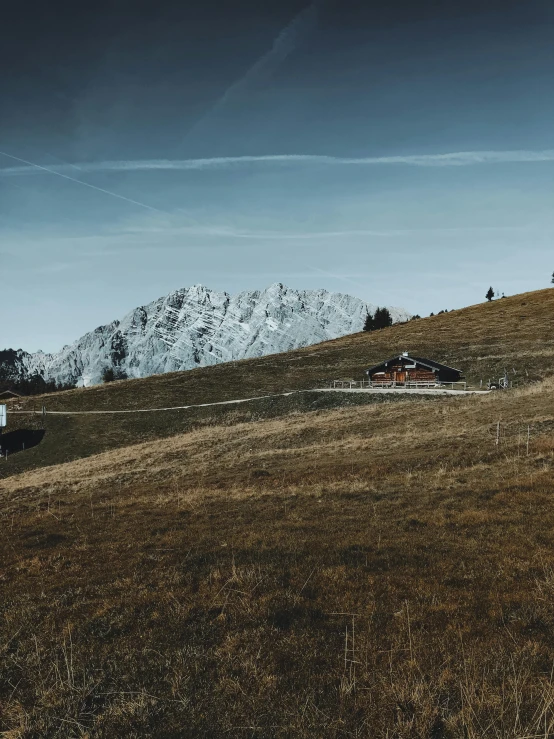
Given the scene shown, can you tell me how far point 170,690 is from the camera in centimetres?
577

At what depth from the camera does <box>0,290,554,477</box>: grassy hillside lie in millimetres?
57281

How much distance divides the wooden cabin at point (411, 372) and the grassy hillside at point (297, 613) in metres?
54.6

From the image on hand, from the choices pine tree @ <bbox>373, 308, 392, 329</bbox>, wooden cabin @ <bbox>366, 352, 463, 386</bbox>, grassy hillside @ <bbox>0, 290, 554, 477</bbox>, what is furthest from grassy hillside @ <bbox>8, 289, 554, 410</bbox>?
pine tree @ <bbox>373, 308, 392, 329</bbox>

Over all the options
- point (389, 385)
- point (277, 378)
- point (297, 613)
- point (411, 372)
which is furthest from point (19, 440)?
point (297, 613)

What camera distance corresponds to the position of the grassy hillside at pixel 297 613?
17.2 ft

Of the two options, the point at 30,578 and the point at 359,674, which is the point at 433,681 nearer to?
the point at 359,674

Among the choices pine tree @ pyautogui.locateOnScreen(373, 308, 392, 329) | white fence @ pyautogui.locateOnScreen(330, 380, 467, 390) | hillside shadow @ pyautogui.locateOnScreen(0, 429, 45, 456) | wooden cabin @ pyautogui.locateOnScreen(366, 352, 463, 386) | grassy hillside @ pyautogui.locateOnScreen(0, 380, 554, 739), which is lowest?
hillside shadow @ pyautogui.locateOnScreen(0, 429, 45, 456)

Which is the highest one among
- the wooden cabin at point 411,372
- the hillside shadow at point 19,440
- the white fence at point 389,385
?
the wooden cabin at point 411,372

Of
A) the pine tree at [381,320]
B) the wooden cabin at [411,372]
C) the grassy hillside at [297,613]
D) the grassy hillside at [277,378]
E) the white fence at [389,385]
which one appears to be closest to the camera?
the grassy hillside at [297,613]

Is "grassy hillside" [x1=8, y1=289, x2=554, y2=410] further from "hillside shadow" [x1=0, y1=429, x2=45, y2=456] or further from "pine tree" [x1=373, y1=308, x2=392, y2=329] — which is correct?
"pine tree" [x1=373, y1=308, x2=392, y2=329]

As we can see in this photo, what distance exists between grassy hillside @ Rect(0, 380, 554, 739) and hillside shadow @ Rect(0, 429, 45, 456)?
4877 centimetres

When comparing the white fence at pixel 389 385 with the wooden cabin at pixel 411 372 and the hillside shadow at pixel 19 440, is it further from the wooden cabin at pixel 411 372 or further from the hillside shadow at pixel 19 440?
the hillside shadow at pixel 19 440

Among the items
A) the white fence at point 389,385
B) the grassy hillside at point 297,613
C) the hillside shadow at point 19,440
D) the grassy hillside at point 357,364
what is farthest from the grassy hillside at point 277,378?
the grassy hillside at point 297,613

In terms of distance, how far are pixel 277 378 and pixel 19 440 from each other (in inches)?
1671
